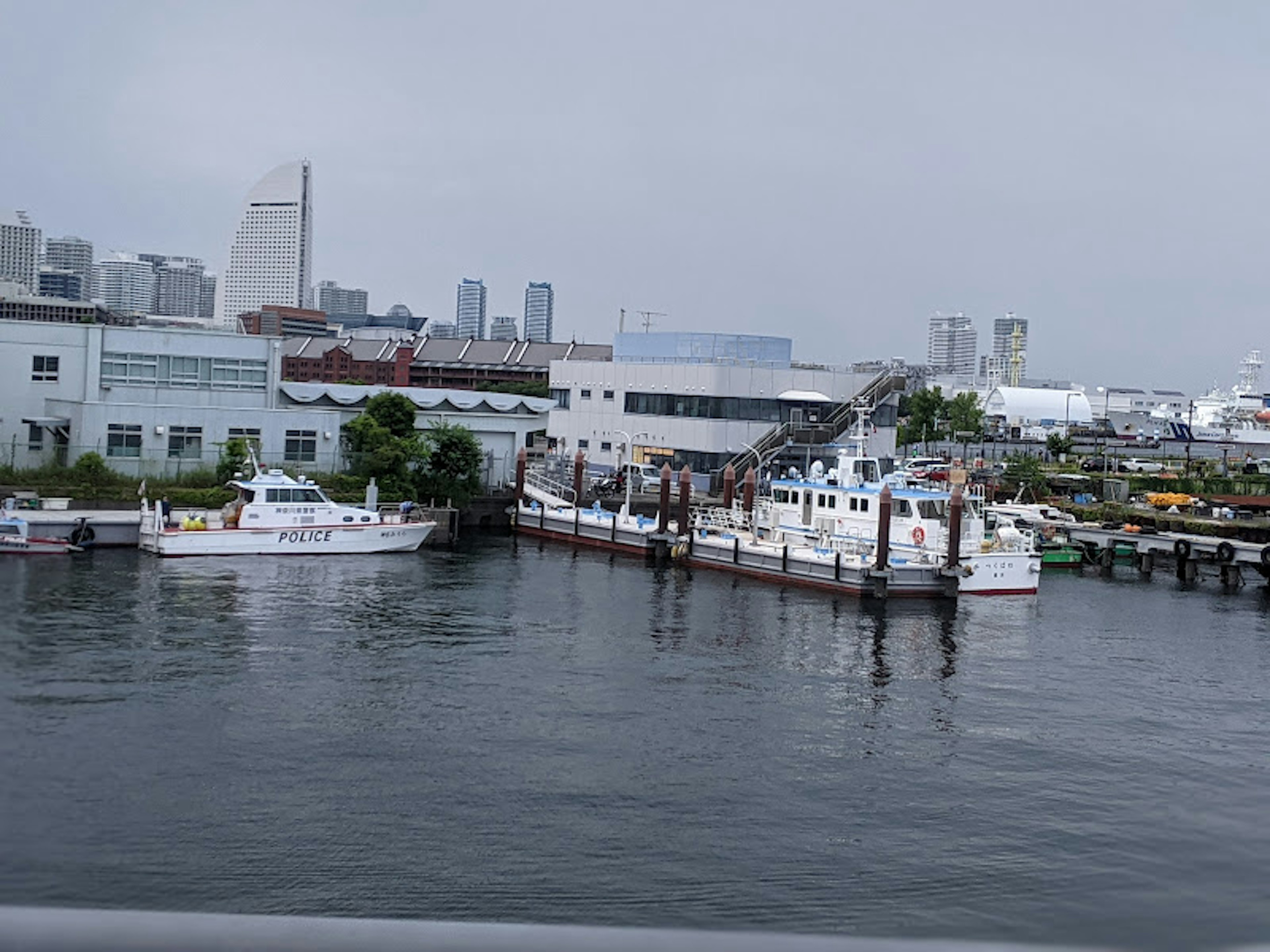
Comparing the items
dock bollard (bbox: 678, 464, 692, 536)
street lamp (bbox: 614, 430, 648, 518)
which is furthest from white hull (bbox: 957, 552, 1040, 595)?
street lamp (bbox: 614, 430, 648, 518)

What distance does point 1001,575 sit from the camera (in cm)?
3319

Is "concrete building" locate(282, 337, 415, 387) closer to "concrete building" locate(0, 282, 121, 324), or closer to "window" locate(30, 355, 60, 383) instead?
"concrete building" locate(0, 282, 121, 324)

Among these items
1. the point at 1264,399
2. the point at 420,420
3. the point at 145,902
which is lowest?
the point at 145,902

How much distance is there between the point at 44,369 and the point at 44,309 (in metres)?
107

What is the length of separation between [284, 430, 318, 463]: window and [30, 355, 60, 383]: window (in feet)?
22.9

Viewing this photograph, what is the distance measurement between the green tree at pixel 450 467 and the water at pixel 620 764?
13457 millimetres

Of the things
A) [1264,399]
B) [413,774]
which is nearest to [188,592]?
[413,774]

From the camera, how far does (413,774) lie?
15.3 meters

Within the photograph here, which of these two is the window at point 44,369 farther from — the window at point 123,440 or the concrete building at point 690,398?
the concrete building at point 690,398

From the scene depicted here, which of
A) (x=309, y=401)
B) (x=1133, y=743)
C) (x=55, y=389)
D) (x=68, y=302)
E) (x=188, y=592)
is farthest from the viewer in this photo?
(x=68, y=302)

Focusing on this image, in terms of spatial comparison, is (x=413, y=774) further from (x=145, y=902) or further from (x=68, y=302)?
(x=68, y=302)

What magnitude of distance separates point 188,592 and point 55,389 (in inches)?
606

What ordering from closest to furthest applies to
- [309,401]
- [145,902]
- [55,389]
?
[145,902] → [55,389] → [309,401]

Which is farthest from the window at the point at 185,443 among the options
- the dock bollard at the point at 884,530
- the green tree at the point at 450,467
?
the dock bollard at the point at 884,530
